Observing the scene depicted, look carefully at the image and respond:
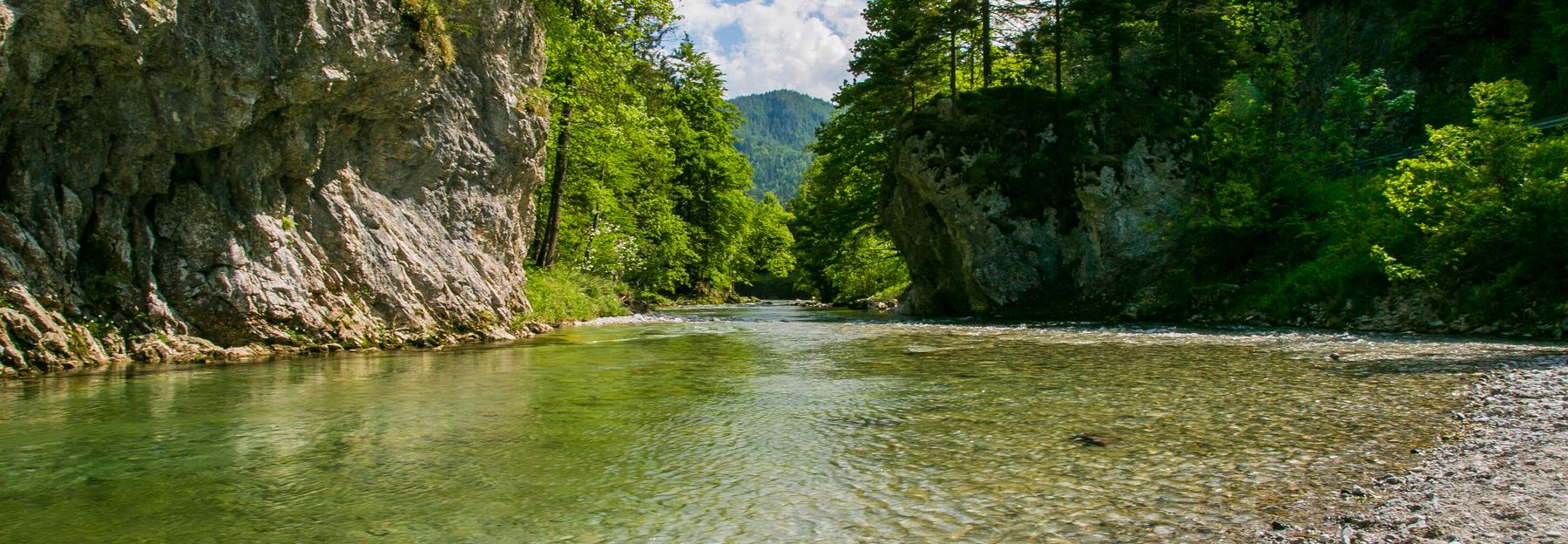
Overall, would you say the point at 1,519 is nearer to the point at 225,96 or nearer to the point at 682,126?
the point at 225,96

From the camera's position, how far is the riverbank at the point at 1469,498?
4203mm

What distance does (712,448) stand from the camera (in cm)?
675

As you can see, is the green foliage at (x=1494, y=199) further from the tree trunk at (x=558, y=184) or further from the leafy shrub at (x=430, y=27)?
the tree trunk at (x=558, y=184)

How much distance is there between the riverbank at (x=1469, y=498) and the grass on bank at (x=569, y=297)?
19308 mm

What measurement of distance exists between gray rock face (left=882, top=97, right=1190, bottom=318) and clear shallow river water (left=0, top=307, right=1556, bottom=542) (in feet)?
44.0

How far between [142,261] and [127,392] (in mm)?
4861

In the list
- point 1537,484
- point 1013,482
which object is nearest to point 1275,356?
point 1537,484

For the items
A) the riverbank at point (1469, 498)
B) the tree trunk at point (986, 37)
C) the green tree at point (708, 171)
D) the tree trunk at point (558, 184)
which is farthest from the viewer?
the green tree at point (708, 171)

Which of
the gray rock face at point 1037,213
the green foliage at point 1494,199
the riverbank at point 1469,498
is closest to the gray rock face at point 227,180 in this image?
the riverbank at point 1469,498

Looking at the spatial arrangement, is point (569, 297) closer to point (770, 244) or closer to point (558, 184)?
point (558, 184)

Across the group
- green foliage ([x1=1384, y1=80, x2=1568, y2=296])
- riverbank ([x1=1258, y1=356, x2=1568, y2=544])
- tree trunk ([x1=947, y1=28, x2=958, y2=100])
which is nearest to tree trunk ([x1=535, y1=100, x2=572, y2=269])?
tree trunk ([x1=947, y1=28, x2=958, y2=100])

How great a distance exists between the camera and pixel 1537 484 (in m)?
4.89

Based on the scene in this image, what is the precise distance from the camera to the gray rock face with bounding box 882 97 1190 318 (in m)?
25.8

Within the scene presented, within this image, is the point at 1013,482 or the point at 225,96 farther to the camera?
the point at 225,96
